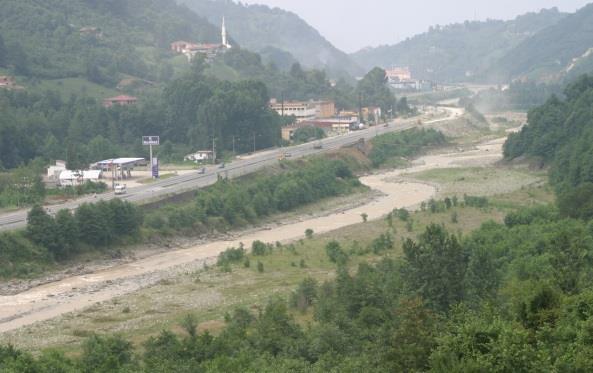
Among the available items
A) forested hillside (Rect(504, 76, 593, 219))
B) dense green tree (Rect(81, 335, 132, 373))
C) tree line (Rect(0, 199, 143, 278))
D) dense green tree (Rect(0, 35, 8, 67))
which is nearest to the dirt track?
tree line (Rect(0, 199, 143, 278))

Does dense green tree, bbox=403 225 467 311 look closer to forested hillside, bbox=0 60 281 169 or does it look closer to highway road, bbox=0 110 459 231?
highway road, bbox=0 110 459 231

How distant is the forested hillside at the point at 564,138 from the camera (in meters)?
42.5

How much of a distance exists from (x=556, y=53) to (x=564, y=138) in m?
107

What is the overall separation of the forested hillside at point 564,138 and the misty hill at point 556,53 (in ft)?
230

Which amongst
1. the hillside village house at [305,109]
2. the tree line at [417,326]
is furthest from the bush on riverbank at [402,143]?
the tree line at [417,326]

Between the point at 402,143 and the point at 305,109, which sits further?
the point at 305,109

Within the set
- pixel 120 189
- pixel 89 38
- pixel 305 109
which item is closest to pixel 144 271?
pixel 120 189

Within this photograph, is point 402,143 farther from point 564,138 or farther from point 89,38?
point 89,38

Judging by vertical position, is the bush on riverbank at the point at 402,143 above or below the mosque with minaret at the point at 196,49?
below

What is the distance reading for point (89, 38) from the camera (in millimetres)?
84688

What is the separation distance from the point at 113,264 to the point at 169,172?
17159mm

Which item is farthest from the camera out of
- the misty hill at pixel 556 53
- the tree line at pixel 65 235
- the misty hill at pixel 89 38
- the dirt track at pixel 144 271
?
the misty hill at pixel 556 53

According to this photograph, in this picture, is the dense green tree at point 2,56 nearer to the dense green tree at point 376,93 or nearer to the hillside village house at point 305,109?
the hillside village house at point 305,109

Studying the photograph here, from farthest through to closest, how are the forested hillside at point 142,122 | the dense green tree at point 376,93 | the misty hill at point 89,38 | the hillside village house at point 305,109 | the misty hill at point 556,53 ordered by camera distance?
the misty hill at point 556,53, the dense green tree at point 376,93, the hillside village house at point 305,109, the misty hill at point 89,38, the forested hillside at point 142,122
